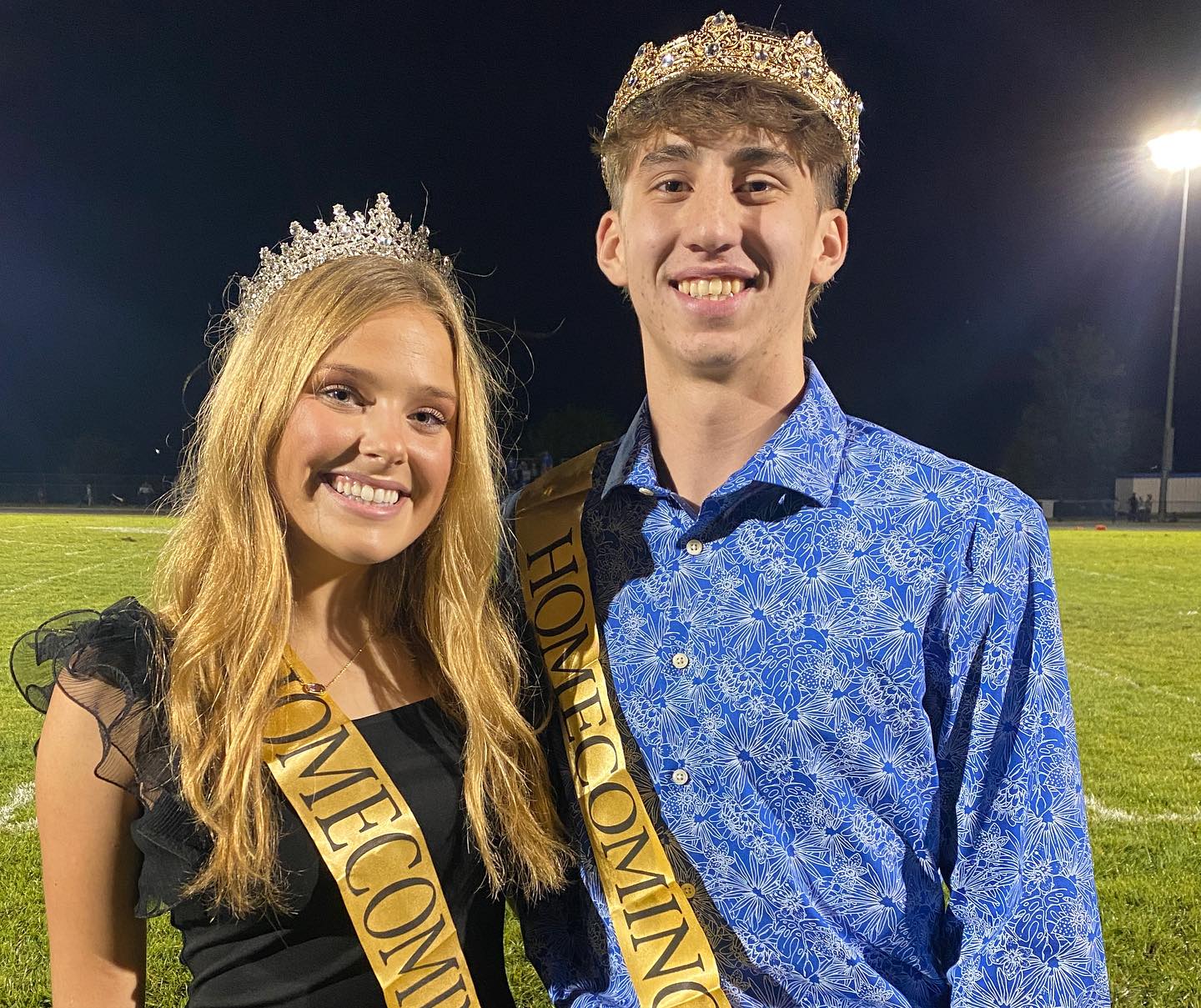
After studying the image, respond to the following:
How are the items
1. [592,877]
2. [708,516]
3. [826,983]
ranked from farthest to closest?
[592,877] → [708,516] → [826,983]

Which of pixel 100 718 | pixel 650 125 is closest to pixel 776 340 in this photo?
pixel 650 125

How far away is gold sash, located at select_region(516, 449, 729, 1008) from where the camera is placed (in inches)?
65.0

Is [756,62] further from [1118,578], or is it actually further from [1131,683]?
[1118,578]

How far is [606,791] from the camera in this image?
1.75m

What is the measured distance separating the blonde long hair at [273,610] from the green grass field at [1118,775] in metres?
0.66

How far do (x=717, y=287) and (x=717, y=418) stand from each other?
0.79 feet

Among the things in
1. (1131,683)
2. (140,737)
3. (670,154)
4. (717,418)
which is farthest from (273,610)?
(1131,683)

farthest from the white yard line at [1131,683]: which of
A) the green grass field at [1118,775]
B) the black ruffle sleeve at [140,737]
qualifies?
the black ruffle sleeve at [140,737]

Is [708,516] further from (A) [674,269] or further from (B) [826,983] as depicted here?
(B) [826,983]

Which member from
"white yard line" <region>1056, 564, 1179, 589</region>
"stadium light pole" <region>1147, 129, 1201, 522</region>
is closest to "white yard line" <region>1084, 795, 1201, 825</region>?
"white yard line" <region>1056, 564, 1179, 589</region>

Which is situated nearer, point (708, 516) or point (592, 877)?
point (708, 516)

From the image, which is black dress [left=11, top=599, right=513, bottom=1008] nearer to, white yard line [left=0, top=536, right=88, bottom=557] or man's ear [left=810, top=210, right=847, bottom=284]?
man's ear [left=810, top=210, right=847, bottom=284]

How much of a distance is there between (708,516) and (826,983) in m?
0.79

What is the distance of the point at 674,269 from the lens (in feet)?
5.75
